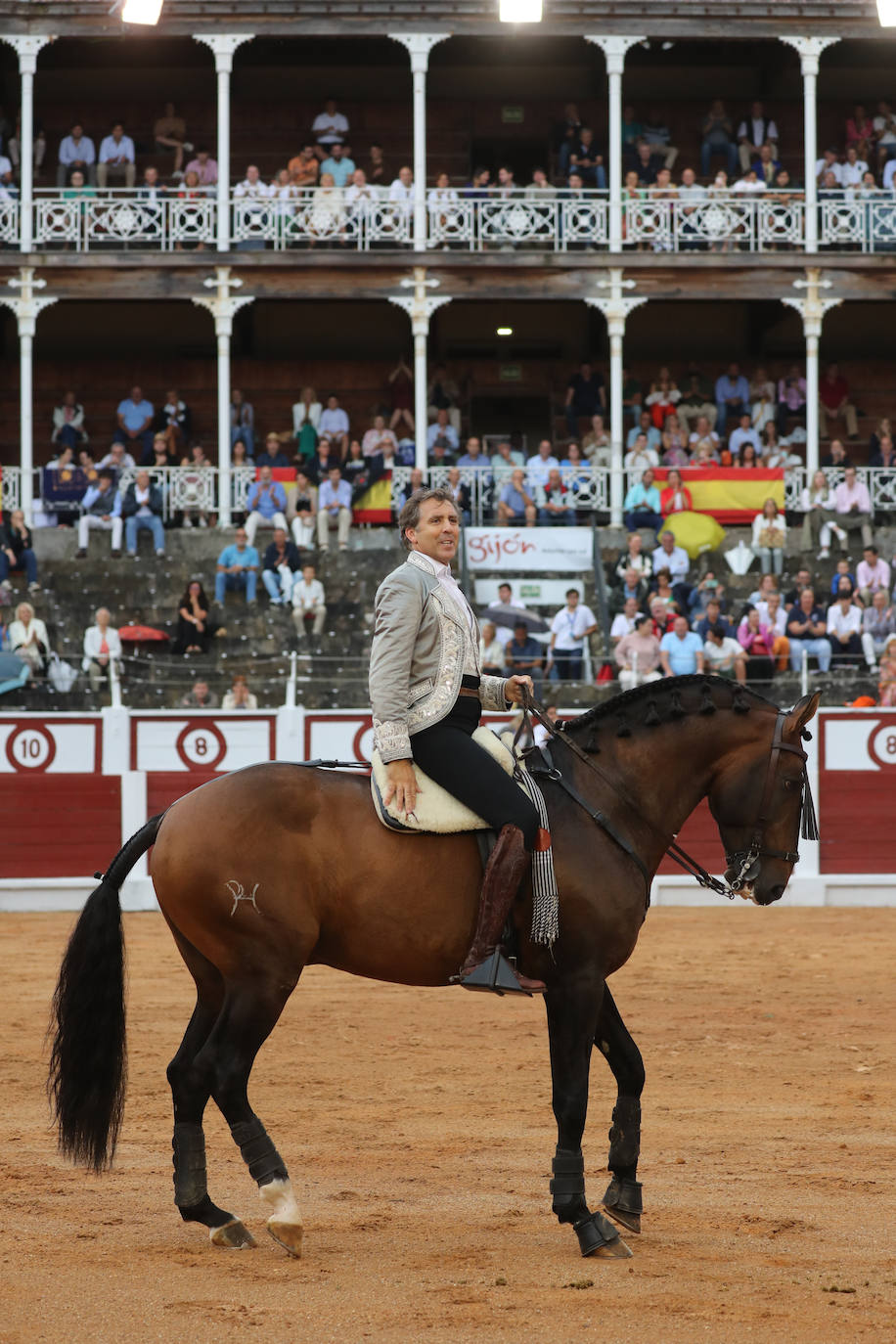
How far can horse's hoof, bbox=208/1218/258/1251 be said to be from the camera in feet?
16.2

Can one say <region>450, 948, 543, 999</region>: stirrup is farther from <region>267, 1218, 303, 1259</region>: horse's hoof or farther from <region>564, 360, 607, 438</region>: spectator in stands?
<region>564, 360, 607, 438</region>: spectator in stands

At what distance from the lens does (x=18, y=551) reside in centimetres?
2019

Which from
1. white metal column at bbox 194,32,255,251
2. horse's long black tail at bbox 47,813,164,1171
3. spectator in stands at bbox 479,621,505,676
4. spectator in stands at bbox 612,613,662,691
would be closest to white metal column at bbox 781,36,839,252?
white metal column at bbox 194,32,255,251

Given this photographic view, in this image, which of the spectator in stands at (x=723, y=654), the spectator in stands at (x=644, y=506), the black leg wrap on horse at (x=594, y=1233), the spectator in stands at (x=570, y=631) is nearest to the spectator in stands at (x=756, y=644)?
the spectator in stands at (x=723, y=654)

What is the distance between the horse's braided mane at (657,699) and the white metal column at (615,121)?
62.8 feet

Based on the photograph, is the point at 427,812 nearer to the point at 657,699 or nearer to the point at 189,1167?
the point at 657,699

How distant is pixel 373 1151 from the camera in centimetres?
609

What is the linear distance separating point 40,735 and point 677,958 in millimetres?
6273

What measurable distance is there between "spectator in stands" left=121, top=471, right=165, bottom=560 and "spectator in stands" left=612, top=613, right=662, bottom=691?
6.59 metres

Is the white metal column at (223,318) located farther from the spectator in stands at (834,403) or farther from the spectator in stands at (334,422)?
the spectator in stands at (834,403)

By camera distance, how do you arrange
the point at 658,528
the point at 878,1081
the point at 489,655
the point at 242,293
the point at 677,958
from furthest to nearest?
the point at 242,293 → the point at 658,528 → the point at 489,655 → the point at 677,958 → the point at 878,1081

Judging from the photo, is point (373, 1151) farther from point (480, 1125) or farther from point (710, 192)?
point (710, 192)

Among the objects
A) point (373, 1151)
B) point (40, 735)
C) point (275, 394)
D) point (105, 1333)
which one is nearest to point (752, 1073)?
point (373, 1151)

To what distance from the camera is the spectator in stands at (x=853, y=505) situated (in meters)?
→ 21.3
